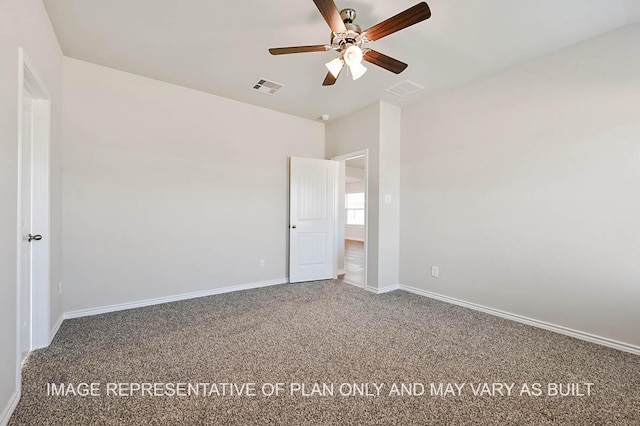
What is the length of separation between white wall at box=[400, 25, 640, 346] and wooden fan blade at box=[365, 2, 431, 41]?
6.10 feet

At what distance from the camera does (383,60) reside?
7.29 feet

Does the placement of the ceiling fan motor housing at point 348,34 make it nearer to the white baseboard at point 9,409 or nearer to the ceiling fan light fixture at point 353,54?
the ceiling fan light fixture at point 353,54

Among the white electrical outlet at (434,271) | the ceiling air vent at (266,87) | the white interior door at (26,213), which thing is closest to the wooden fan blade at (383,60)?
the ceiling air vent at (266,87)

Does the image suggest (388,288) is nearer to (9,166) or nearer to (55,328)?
(55,328)

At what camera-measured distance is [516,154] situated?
290 cm

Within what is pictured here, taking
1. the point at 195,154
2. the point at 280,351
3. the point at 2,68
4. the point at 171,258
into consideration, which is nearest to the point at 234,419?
the point at 280,351

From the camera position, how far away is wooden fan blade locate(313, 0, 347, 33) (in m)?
1.67

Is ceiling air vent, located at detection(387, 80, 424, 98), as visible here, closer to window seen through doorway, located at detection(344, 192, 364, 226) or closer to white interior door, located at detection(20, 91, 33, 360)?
white interior door, located at detection(20, 91, 33, 360)

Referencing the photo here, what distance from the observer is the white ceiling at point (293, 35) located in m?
2.11

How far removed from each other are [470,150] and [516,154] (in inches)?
19.4

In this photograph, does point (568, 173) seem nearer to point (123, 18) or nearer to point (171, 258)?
point (123, 18)

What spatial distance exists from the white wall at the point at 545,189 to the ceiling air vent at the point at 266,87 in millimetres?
2004

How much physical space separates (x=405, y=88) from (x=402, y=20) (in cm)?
178

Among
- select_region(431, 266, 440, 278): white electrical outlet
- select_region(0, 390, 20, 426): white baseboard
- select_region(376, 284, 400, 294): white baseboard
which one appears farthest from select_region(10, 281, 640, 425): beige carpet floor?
select_region(376, 284, 400, 294): white baseboard
